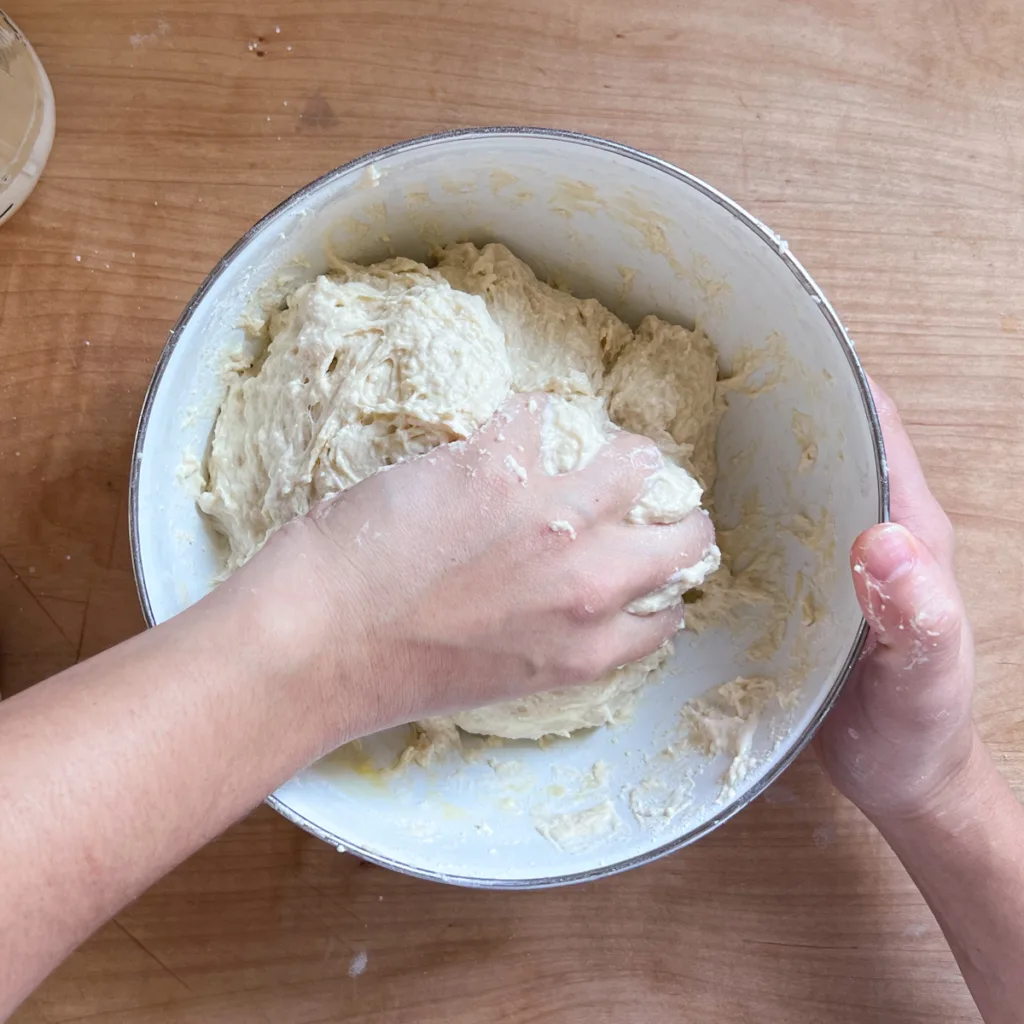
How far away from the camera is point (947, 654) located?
2.59 feet

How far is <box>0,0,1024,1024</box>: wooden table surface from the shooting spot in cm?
99

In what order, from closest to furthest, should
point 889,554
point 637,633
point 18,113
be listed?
point 889,554, point 637,633, point 18,113

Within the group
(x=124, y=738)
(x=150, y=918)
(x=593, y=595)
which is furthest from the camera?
(x=150, y=918)

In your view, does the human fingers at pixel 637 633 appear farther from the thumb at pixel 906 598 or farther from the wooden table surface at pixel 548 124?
the wooden table surface at pixel 548 124

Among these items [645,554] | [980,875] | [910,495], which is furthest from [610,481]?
[980,875]

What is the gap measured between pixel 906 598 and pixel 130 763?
0.61 m

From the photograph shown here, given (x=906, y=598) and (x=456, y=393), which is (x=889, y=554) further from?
(x=456, y=393)

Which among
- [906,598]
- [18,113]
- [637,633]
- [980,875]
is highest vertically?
[18,113]

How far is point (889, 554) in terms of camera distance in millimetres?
722

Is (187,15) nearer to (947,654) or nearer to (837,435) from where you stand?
(837,435)

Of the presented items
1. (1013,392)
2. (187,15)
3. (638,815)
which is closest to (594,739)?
(638,815)

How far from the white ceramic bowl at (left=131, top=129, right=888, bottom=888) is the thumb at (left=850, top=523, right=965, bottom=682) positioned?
0.14 feet

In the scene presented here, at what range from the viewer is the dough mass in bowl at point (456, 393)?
0.84 meters

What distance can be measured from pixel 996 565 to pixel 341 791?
0.77 m
